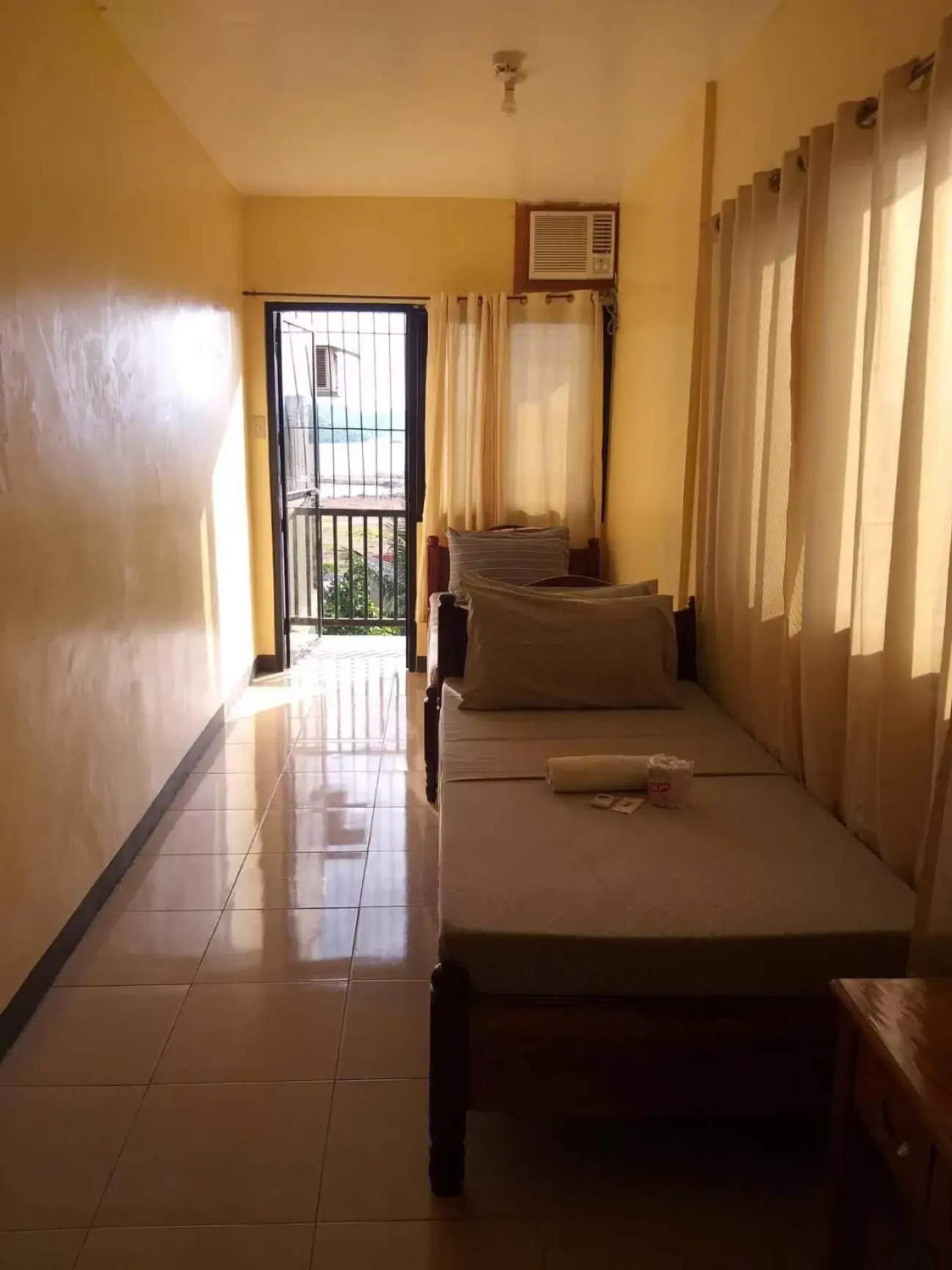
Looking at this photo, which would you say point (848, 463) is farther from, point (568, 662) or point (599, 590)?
point (599, 590)

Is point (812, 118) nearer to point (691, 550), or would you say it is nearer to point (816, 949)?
point (691, 550)

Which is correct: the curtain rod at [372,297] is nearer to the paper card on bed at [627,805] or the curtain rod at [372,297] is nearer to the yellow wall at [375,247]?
the yellow wall at [375,247]

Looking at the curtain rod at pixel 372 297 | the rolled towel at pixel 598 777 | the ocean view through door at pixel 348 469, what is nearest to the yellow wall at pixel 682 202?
the curtain rod at pixel 372 297

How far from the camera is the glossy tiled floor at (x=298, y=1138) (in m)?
1.67

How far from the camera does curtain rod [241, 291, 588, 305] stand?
5.10m

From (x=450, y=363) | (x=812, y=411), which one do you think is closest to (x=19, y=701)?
(x=812, y=411)

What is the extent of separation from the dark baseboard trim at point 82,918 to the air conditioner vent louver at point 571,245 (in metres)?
2.99

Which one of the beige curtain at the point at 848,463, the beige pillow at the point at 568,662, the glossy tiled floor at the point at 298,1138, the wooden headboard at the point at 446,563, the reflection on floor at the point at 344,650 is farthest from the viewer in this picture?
the reflection on floor at the point at 344,650

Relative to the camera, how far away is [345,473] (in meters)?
6.81

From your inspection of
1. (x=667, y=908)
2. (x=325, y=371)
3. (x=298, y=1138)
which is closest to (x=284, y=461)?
(x=325, y=371)

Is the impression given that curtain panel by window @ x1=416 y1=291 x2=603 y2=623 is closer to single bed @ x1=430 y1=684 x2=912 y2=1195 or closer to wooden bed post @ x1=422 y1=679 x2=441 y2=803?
wooden bed post @ x1=422 y1=679 x2=441 y2=803

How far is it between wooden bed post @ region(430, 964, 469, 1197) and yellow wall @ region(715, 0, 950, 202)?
2.00 meters

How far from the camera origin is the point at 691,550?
3670mm

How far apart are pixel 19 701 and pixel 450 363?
3.41m
